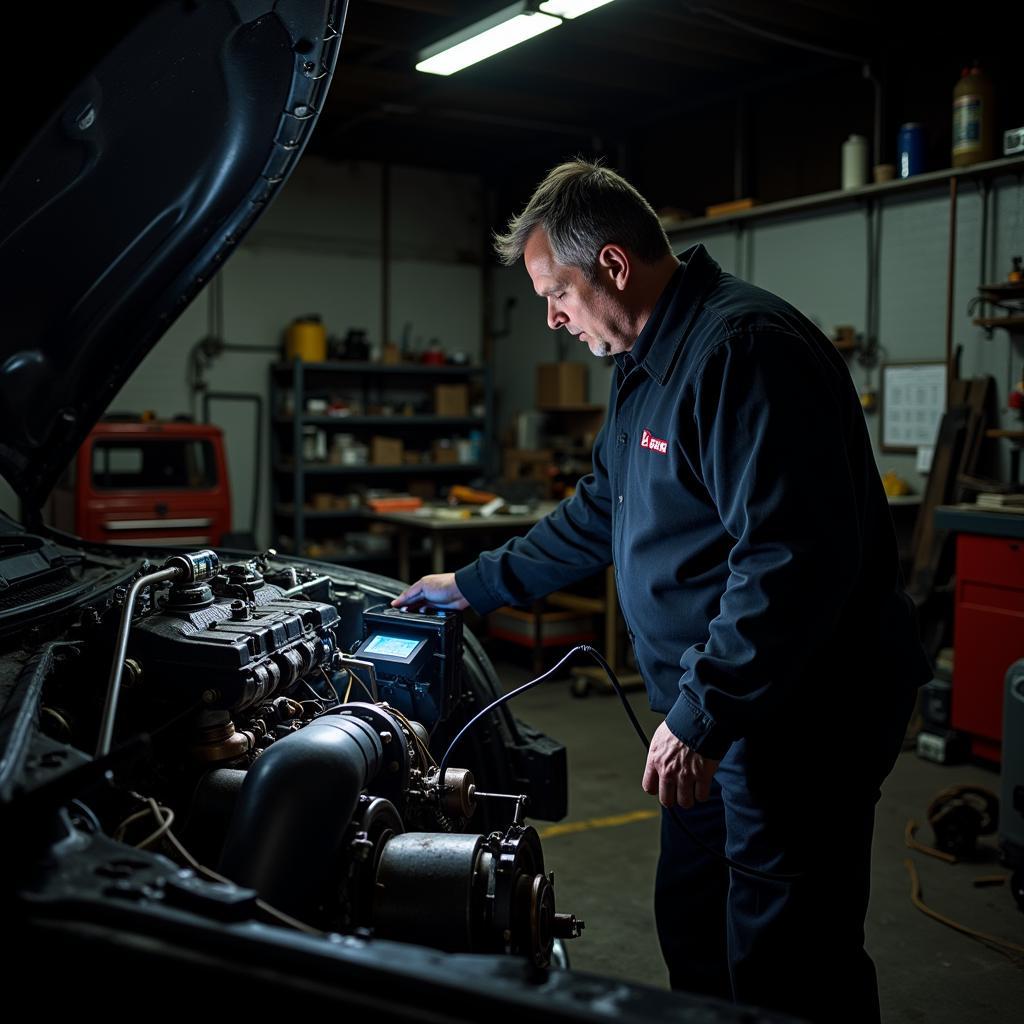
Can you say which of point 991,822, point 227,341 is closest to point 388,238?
point 227,341

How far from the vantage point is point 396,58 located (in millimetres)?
6180

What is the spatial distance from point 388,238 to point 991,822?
A: 6615 millimetres

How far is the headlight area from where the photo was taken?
1.22 meters

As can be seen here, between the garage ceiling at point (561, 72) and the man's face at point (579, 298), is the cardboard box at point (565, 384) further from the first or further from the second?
the man's face at point (579, 298)

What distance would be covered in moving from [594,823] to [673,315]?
2.38m

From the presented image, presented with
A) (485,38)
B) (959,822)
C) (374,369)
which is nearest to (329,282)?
(374,369)

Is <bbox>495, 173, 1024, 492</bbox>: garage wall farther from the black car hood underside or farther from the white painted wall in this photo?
the black car hood underside

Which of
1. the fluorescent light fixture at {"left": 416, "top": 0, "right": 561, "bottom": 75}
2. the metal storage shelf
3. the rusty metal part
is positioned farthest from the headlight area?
the metal storage shelf

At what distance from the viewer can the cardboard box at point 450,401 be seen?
8133mm

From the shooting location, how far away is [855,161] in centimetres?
577

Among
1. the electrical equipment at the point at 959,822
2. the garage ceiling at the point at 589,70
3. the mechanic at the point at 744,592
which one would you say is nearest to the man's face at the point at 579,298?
the mechanic at the point at 744,592

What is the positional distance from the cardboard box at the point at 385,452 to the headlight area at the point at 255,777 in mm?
5914

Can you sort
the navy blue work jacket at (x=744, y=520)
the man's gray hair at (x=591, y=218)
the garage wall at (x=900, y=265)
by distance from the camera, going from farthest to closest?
the garage wall at (x=900, y=265)
the man's gray hair at (x=591, y=218)
the navy blue work jacket at (x=744, y=520)

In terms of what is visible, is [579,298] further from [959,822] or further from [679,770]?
[959,822]
